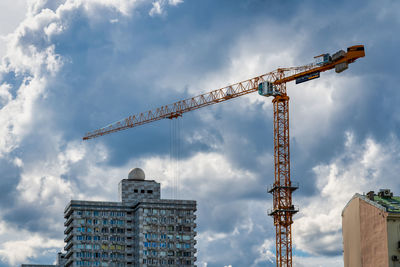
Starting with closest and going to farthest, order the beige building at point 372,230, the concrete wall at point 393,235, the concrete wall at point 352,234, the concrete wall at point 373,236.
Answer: the concrete wall at point 393,235 < the beige building at point 372,230 < the concrete wall at point 373,236 < the concrete wall at point 352,234

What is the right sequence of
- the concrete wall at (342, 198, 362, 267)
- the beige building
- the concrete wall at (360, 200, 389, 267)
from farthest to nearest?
the concrete wall at (342, 198, 362, 267) → the concrete wall at (360, 200, 389, 267) → the beige building

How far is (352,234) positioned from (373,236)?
30.3 feet

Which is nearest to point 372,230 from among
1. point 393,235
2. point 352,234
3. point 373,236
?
point 373,236

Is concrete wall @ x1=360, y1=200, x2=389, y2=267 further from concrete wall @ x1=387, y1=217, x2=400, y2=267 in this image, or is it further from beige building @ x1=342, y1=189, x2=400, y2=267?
concrete wall @ x1=387, y1=217, x2=400, y2=267

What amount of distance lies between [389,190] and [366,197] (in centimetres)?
514

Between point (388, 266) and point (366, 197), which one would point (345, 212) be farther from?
point (388, 266)

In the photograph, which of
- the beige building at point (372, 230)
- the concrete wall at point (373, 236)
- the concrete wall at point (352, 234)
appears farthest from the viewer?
the concrete wall at point (352, 234)

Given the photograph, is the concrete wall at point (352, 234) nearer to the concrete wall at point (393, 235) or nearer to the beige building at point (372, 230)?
the beige building at point (372, 230)

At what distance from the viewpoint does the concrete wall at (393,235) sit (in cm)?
13675

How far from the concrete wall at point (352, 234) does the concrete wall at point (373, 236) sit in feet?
6.31

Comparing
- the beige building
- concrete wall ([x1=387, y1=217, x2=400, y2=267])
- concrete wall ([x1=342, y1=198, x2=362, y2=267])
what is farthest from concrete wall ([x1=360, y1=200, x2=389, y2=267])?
concrete wall ([x1=342, y1=198, x2=362, y2=267])

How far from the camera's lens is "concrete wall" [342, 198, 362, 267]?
5807 inches

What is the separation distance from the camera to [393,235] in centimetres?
13688

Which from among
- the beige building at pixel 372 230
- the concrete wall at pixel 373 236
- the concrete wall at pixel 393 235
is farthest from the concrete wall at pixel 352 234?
the concrete wall at pixel 393 235
